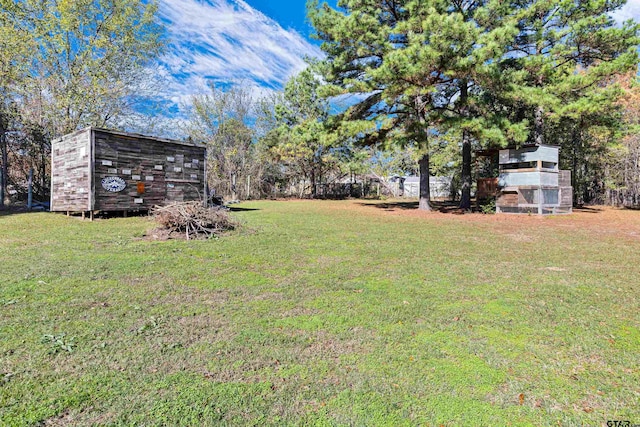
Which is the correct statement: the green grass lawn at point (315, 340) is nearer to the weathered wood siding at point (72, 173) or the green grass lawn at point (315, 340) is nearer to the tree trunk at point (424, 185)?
the weathered wood siding at point (72, 173)

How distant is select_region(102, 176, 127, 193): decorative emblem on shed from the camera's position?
389 inches

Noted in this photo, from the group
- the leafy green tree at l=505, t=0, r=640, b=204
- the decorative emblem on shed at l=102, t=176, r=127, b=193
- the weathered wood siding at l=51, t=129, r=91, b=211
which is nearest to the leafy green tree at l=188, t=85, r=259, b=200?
the weathered wood siding at l=51, t=129, r=91, b=211

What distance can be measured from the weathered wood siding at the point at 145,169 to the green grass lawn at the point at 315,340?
17.0 ft

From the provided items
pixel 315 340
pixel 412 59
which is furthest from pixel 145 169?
pixel 315 340

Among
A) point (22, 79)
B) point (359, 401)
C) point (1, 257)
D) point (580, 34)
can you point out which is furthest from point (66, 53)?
point (580, 34)

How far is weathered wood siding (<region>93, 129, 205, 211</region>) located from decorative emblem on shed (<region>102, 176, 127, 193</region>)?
9 cm

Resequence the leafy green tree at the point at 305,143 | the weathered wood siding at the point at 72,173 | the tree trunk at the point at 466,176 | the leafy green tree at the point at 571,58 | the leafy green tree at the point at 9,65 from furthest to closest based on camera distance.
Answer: the leafy green tree at the point at 305,143 < the tree trunk at the point at 466,176 < the leafy green tree at the point at 9,65 < the leafy green tree at the point at 571,58 < the weathered wood siding at the point at 72,173

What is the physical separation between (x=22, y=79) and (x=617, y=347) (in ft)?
62.7

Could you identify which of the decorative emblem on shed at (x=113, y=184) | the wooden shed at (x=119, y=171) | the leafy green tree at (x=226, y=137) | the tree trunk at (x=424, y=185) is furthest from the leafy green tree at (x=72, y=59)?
the tree trunk at (x=424, y=185)

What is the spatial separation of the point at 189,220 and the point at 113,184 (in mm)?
4713

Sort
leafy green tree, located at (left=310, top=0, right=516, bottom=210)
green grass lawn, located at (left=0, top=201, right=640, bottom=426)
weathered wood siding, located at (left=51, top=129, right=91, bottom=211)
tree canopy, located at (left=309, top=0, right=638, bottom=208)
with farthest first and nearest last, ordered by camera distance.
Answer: tree canopy, located at (left=309, top=0, right=638, bottom=208)
leafy green tree, located at (left=310, top=0, right=516, bottom=210)
weathered wood siding, located at (left=51, top=129, right=91, bottom=211)
green grass lawn, located at (left=0, top=201, right=640, bottom=426)

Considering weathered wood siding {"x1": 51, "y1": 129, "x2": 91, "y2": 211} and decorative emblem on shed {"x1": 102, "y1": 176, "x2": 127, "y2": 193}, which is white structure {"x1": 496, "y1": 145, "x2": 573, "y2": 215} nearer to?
decorative emblem on shed {"x1": 102, "y1": 176, "x2": 127, "y2": 193}

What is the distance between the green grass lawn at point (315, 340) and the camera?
1742 millimetres

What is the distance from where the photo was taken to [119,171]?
401 inches
